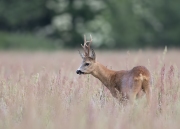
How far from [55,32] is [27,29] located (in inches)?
101

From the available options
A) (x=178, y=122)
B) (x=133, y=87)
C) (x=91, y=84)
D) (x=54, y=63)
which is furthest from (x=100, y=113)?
(x=54, y=63)

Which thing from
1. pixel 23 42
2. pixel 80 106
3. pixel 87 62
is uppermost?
pixel 23 42

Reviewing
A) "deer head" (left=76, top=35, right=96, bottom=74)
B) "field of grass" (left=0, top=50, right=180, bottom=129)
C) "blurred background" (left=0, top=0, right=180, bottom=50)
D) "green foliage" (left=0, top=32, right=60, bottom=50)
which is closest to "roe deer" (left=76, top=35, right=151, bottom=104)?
"deer head" (left=76, top=35, right=96, bottom=74)

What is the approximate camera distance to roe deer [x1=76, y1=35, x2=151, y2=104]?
8.73m

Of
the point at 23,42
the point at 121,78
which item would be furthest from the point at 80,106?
the point at 23,42

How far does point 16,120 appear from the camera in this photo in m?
7.55

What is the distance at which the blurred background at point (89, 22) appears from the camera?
35125 mm

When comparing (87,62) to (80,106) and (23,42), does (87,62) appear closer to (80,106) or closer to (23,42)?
(80,106)

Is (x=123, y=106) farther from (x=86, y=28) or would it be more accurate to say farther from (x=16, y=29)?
(x=16, y=29)

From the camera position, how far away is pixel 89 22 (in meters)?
35.4

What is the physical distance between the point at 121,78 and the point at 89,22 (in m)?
26.1

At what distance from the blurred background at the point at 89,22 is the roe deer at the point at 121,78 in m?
23.8

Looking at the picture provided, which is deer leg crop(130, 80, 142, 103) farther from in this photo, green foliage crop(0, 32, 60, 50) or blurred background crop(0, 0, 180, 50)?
blurred background crop(0, 0, 180, 50)

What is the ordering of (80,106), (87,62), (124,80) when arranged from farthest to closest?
(87,62)
(124,80)
(80,106)
